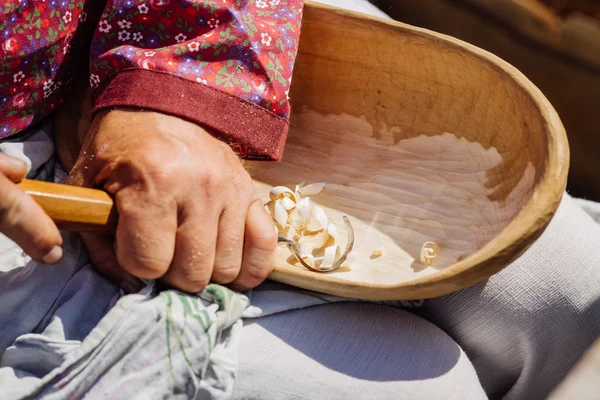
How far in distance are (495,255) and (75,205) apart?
353 millimetres

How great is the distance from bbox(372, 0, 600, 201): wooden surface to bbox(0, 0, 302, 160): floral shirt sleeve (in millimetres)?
618

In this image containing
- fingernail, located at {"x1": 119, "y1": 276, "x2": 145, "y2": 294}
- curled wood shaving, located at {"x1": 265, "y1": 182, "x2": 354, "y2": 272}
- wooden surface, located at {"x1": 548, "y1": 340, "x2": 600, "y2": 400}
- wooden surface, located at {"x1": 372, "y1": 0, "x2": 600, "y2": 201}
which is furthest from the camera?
wooden surface, located at {"x1": 372, "y1": 0, "x2": 600, "y2": 201}

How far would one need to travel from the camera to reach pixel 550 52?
1138 millimetres

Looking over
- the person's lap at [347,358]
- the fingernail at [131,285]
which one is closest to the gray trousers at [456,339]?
the person's lap at [347,358]

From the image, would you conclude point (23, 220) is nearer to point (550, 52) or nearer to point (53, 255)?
point (53, 255)

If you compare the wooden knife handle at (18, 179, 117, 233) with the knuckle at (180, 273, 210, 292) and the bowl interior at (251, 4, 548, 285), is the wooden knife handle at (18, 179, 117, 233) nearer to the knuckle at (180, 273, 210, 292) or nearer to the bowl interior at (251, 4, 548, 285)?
the knuckle at (180, 273, 210, 292)

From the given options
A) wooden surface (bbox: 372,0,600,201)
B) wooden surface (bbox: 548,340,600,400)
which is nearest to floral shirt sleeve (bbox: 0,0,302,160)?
wooden surface (bbox: 548,340,600,400)

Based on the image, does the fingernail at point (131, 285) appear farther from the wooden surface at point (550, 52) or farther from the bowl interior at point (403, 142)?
the wooden surface at point (550, 52)

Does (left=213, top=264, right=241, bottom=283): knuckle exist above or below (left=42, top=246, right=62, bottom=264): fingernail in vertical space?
below

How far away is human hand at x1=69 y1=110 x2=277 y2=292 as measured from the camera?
54cm

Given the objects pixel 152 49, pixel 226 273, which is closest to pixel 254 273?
pixel 226 273

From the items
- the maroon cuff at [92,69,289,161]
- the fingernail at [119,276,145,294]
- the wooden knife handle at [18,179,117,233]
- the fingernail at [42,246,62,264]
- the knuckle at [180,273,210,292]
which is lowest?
the fingernail at [119,276,145,294]

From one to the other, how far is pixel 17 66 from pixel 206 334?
0.31m

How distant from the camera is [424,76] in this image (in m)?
0.77
